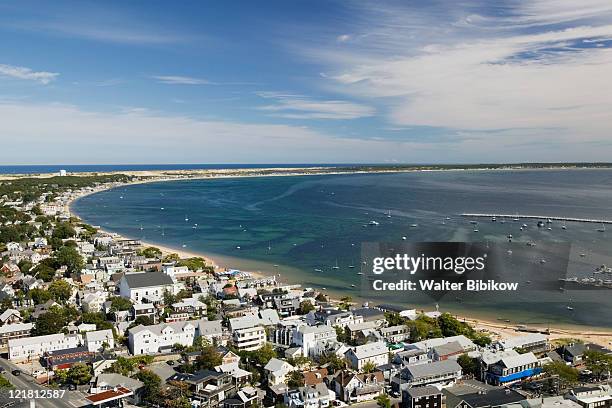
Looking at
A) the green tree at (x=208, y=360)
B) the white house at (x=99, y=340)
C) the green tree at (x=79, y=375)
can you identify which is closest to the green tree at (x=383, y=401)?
the green tree at (x=208, y=360)

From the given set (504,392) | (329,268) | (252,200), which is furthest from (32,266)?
(252,200)

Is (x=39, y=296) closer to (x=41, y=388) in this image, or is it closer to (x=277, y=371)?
(x=41, y=388)

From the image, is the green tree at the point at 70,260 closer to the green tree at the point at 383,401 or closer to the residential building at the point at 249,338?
the residential building at the point at 249,338

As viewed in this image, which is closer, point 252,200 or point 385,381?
point 385,381

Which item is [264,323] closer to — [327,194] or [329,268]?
[329,268]

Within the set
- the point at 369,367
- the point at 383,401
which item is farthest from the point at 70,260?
the point at 383,401
